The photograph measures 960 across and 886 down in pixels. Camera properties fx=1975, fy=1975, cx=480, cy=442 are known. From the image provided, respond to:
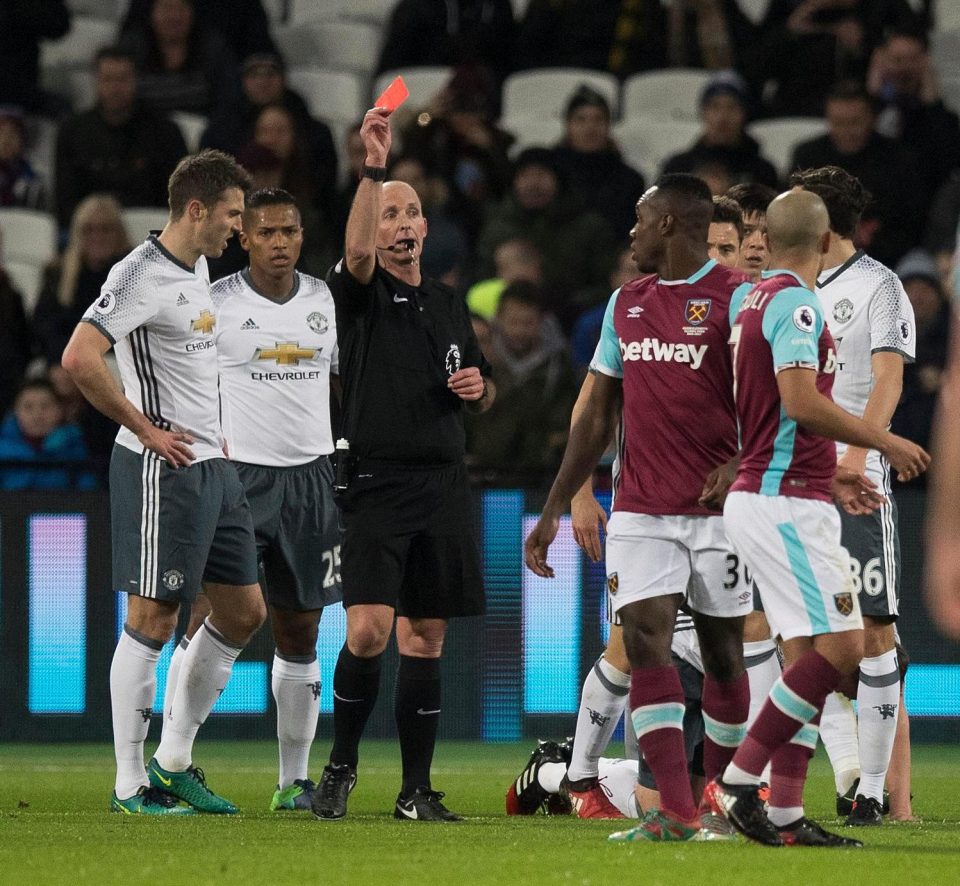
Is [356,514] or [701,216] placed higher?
[701,216]

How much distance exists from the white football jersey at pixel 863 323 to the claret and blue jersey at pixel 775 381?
1.24 metres

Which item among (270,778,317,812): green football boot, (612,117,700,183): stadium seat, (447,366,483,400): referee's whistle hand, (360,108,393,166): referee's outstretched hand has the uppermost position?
(612,117,700,183): stadium seat

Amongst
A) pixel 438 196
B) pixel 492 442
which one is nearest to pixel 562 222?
pixel 438 196

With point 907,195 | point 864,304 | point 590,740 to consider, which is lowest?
point 590,740

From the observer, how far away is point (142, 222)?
45.5 ft

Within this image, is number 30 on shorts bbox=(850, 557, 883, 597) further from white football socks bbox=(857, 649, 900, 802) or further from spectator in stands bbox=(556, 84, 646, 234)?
spectator in stands bbox=(556, 84, 646, 234)

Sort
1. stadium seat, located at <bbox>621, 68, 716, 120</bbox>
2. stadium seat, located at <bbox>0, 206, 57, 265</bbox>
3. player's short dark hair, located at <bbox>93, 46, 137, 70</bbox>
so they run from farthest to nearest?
stadium seat, located at <bbox>621, 68, 716, 120</bbox> < stadium seat, located at <bbox>0, 206, 57, 265</bbox> < player's short dark hair, located at <bbox>93, 46, 137, 70</bbox>

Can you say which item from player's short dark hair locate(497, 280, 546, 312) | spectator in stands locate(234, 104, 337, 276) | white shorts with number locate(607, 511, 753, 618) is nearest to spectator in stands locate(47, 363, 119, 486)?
spectator in stands locate(234, 104, 337, 276)

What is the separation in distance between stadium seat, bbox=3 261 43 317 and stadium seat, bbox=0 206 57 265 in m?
0.04

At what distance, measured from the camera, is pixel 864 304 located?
7.23 meters

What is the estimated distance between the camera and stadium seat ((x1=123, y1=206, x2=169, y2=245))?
45.2 feet

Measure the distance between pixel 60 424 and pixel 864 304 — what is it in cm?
595

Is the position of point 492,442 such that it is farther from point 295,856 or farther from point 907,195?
point 295,856

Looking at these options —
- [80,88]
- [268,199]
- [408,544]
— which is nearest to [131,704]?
[408,544]
